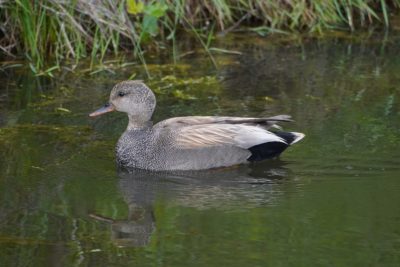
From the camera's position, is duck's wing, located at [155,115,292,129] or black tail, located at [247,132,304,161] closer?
black tail, located at [247,132,304,161]

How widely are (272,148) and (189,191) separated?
99cm

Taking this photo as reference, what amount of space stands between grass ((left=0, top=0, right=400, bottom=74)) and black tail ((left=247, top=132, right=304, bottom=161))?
8.05ft

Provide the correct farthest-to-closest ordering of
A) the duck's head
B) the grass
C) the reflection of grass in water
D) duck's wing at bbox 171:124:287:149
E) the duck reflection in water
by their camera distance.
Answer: the grass < the duck's head < duck's wing at bbox 171:124:287:149 < the reflection of grass in water < the duck reflection in water

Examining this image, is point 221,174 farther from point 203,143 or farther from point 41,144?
point 41,144

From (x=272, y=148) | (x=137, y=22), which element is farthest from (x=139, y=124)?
(x=137, y=22)

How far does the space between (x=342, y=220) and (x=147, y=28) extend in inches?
185

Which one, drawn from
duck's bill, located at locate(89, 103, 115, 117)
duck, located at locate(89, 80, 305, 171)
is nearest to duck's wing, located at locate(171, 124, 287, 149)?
duck, located at locate(89, 80, 305, 171)

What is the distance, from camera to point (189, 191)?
7.80 m

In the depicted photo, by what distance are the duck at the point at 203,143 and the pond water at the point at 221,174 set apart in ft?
0.37

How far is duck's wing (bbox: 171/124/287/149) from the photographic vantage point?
8.50m

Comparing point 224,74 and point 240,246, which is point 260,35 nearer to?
point 224,74

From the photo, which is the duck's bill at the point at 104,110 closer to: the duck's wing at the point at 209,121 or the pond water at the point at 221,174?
the pond water at the point at 221,174

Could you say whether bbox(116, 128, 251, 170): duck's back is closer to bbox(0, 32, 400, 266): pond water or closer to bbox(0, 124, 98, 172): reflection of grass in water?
bbox(0, 32, 400, 266): pond water

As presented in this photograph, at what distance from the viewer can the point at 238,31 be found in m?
12.3
